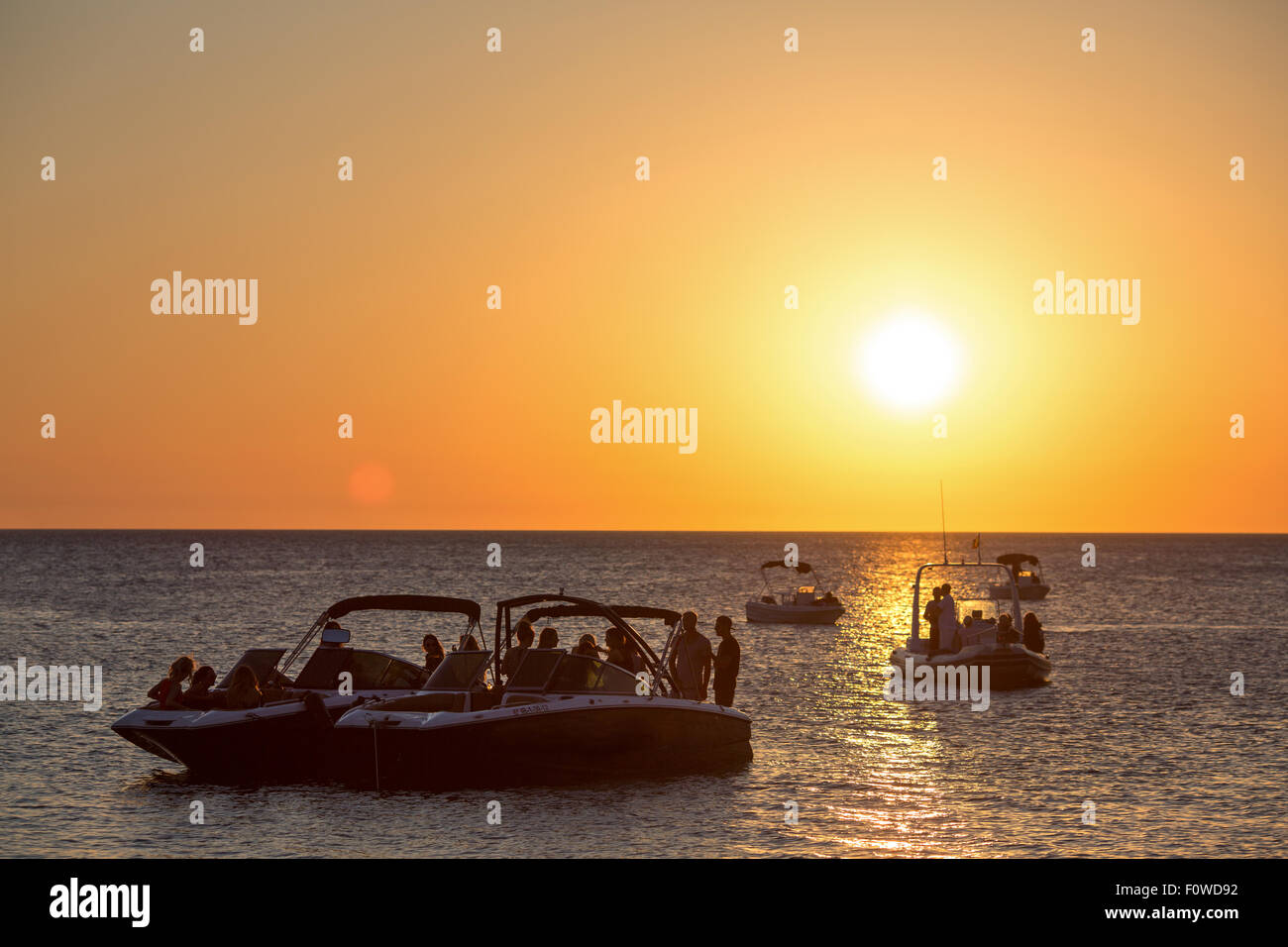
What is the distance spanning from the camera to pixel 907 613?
9494 cm

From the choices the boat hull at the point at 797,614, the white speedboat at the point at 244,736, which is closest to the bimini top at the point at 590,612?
the white speedboat at the point at 244,736

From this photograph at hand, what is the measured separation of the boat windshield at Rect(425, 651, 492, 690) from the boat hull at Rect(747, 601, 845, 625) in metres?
51.3

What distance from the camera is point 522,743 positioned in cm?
2141

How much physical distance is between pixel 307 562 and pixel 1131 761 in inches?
6413

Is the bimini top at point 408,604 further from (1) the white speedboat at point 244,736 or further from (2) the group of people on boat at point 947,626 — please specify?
(2) the group of people on boat at point 947,626

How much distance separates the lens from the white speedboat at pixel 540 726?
20.9m

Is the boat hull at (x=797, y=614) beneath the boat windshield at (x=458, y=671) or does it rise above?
beneath

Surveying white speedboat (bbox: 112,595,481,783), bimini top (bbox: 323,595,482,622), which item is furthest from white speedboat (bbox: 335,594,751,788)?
bimini top (bbox: 323,595,482,622)

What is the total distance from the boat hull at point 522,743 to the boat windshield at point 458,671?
4.13ft

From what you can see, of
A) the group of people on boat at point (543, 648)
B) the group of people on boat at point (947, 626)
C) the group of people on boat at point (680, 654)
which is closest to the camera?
the group of people on boat at point (543, 648)

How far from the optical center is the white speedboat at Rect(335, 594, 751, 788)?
20.9 meters
